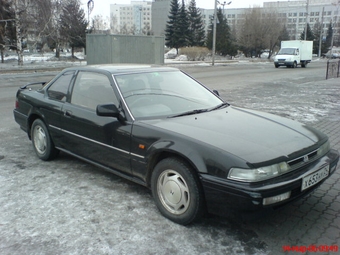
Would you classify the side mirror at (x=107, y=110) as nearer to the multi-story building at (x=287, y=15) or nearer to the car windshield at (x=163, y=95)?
the car windshield at (x=163, y=95)

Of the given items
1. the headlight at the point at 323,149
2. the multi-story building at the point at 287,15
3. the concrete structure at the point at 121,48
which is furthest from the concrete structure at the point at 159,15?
the headlight at the point at 323,149

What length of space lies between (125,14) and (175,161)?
13818cm

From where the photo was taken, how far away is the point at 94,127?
411 centimetres

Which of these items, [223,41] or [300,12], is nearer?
[223,41]

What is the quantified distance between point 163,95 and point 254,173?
179 centimetres

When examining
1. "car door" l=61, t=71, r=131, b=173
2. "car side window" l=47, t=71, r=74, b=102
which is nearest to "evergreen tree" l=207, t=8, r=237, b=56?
"car side window" l=47, t=71, r=74, b=102

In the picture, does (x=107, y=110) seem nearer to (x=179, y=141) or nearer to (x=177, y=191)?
(x=179, y=141)

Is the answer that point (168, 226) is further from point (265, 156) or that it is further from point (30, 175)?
point (30, 175)

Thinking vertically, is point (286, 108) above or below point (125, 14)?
below

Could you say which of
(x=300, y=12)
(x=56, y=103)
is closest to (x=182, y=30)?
(x=56, y=103)

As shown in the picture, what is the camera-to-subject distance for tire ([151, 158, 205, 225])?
3.11 metres

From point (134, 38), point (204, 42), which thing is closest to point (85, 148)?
point (134, 38)

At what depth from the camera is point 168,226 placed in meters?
3.27

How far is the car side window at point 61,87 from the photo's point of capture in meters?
4.85
